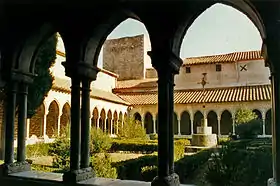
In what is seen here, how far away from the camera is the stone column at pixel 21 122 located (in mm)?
4504

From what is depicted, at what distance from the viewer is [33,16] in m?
4.47

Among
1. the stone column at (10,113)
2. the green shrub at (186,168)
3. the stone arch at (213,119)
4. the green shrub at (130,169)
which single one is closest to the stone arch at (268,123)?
the stone arch at (213,119)

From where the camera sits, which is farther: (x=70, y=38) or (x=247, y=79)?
→ (x=247, y=79)

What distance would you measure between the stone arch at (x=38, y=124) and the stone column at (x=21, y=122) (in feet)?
40.6

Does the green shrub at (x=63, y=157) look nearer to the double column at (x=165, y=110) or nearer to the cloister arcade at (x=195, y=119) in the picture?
the double column at (x=165, y=110)

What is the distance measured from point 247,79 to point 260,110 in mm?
6801

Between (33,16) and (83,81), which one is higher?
(33,16)

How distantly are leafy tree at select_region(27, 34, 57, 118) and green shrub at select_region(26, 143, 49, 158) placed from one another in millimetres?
2795

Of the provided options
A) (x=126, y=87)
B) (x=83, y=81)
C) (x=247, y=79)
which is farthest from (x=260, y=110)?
(x=83, y=81)

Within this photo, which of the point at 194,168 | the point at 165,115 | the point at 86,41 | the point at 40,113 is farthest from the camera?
the point at 40,113

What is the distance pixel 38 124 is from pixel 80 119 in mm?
14322

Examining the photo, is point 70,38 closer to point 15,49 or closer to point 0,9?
point 15,49

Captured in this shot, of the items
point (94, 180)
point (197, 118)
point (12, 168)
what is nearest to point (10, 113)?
point (12, 168)

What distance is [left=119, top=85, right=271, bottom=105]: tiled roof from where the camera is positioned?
2261 cm
